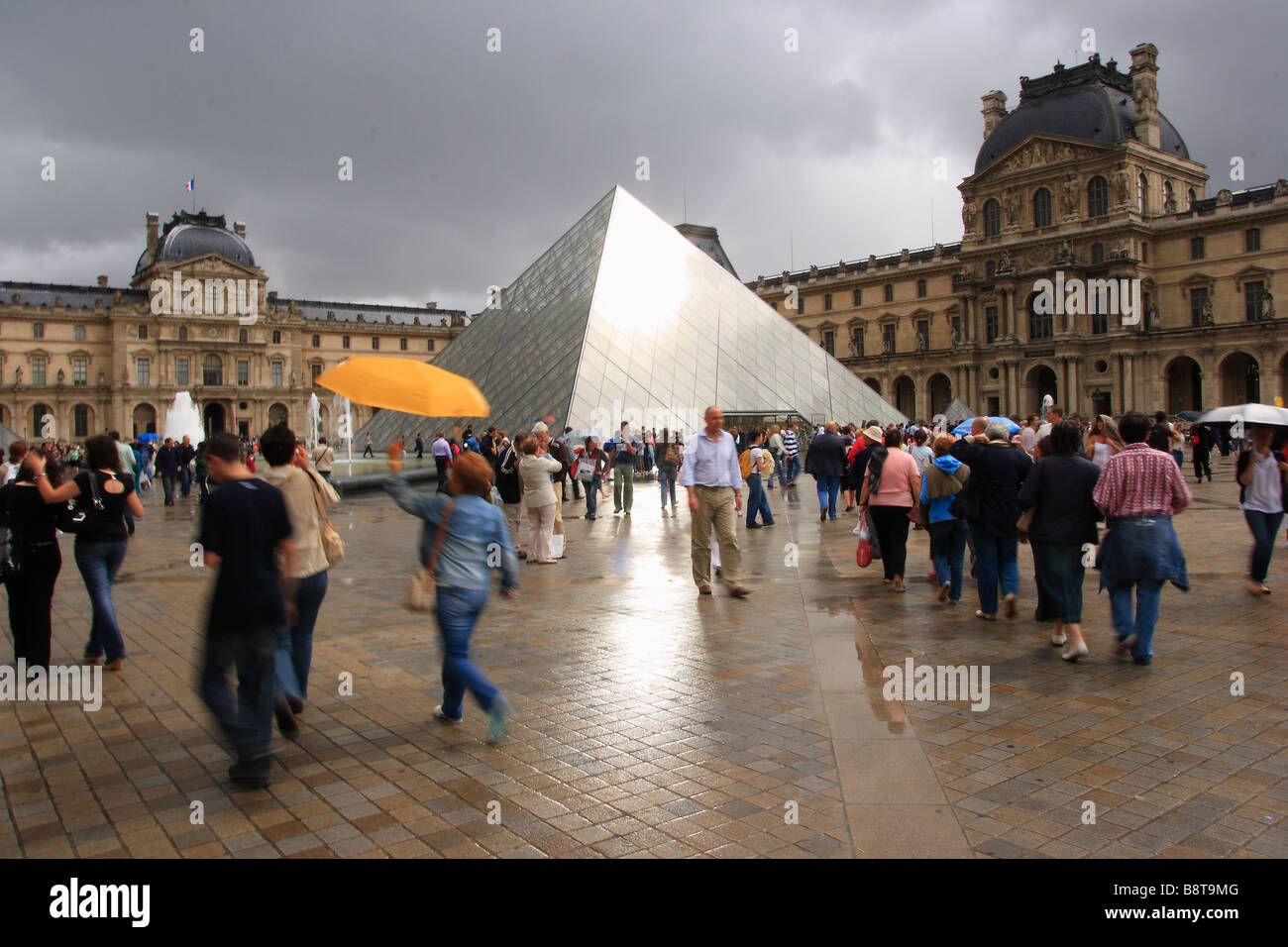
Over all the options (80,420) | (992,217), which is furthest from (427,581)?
(80,420)

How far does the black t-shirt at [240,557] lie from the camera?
3428mm

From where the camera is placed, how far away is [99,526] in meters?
5.26

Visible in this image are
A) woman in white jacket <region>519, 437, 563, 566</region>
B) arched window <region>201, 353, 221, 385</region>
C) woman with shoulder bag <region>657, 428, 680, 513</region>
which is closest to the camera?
woman in white jacket <region>519, 437, 563, 566</region>

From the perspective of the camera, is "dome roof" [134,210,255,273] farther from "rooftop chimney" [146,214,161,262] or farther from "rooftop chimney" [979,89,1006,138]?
"rooftop chimney" [979,89,1006,138]

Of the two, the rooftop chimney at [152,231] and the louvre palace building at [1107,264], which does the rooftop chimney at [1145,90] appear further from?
the rooftop chimney at [152,231]

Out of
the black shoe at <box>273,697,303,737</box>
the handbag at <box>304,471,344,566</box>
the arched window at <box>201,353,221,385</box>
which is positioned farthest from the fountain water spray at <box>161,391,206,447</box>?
the black shoe at <box>273,697,303,737</box>

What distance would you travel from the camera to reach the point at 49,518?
510 cm

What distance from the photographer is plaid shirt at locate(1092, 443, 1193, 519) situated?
16.6 ft

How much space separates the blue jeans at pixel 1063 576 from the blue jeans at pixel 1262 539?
2.29m

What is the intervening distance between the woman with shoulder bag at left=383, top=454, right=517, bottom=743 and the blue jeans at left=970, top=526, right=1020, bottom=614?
11.8 feet

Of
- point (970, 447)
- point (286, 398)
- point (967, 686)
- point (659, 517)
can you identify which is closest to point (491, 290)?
point (659, 517)

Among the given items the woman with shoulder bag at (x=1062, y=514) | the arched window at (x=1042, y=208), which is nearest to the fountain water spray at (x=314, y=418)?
the arched window at (x=1042, y=208)

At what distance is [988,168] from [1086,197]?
6.06m
